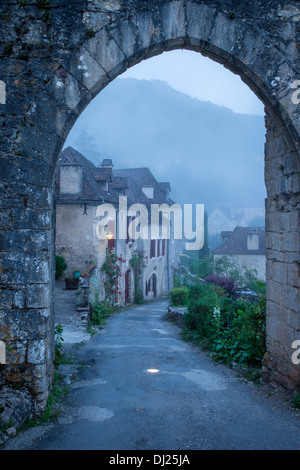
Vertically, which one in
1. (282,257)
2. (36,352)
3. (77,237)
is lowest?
(36,352)

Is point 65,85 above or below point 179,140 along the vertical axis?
below

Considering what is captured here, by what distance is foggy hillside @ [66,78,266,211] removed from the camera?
80.8m

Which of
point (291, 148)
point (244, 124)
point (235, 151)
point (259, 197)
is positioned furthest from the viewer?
point (244, 124)

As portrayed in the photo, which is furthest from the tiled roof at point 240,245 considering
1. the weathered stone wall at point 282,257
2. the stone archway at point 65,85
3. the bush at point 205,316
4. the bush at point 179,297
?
the stone archway at point 65,85

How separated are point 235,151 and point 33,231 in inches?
4256

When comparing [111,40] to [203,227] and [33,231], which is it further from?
[203,227]

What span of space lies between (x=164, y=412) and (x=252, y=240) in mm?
23703

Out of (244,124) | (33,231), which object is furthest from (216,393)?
(244,124)

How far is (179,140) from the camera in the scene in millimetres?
110812

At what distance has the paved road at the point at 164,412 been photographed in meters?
3.39

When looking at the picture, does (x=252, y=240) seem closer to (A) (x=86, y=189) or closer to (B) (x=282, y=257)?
(A) (x=86, y=189)

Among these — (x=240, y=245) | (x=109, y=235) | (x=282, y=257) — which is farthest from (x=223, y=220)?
(x=282, y=257)

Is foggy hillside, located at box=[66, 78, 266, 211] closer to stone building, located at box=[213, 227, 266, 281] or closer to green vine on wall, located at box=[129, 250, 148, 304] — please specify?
stone building, located at box=[213, 227, 266, 281]

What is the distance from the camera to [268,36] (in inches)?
165
